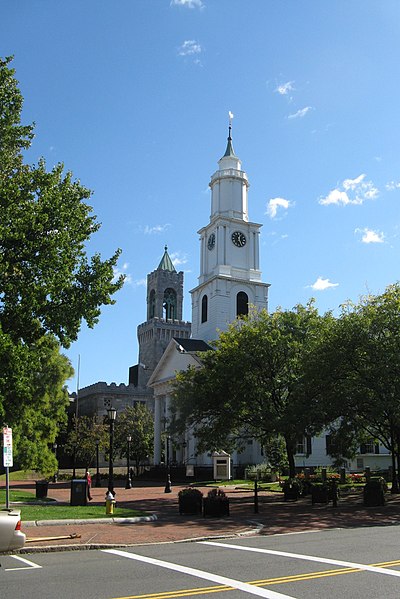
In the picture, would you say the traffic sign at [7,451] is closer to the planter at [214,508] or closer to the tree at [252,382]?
the planter at [214,508]

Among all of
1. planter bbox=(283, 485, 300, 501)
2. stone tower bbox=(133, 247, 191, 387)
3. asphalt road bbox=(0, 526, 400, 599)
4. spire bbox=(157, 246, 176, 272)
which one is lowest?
planter bbox=(283, 485, 300, 501)

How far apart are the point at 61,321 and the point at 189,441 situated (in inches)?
1478

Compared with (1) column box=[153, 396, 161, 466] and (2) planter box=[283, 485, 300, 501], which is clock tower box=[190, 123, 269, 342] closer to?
(1) column box=[153, 396, 161, 466]

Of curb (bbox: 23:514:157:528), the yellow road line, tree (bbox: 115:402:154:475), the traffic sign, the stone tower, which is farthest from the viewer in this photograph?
the stone tower

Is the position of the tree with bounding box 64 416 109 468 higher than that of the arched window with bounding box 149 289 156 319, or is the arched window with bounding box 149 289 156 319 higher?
the arched window with bounding box 149 289 156 319

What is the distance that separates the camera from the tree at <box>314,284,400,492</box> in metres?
25.4

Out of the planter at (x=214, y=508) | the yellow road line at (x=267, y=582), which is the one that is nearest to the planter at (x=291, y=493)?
the planter at (x=214, y=508)

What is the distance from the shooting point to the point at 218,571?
10633 mm

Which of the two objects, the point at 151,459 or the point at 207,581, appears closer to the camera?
the point at 207,581

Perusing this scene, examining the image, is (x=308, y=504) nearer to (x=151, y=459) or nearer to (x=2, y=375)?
(x=2, y=375)

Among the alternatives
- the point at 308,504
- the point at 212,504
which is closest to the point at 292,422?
the point at 308,504

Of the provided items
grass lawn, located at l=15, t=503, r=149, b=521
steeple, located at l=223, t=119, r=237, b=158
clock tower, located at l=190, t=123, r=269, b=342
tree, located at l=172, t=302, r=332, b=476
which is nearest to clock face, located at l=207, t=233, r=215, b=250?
clock tower, located at l=190, t=123, r=269, b=342

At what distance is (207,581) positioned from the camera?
31.8ft

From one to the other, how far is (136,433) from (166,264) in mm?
52389
